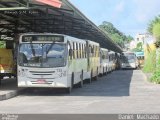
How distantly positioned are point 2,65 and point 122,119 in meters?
15.9

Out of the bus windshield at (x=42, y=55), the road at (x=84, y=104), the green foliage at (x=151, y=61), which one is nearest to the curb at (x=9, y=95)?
the road at (x=84, y=104)

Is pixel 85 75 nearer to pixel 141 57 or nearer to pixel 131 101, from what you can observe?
pixel 131 101

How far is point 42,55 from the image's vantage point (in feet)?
78.7

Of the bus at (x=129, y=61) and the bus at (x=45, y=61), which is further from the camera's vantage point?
the bus at (x=129, y=61)

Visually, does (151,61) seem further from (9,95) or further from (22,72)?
(9,95)

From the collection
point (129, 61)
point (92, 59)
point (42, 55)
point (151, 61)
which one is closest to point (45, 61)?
point (42, 55)

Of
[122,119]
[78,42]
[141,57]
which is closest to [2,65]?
[78,42]

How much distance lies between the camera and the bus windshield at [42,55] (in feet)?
78.3

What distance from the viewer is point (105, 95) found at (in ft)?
77.4

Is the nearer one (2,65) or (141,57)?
(2,65)

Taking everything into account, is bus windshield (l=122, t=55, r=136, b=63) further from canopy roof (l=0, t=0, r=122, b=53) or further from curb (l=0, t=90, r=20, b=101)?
curb (l=0, t=90, r=20, b=101)

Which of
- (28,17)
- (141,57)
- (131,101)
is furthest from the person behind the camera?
(141,57)

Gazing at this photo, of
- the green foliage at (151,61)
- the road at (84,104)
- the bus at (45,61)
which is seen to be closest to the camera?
the road at (84,104)

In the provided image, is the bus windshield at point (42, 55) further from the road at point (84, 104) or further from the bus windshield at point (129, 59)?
the bus windshield at point (129, 59)
